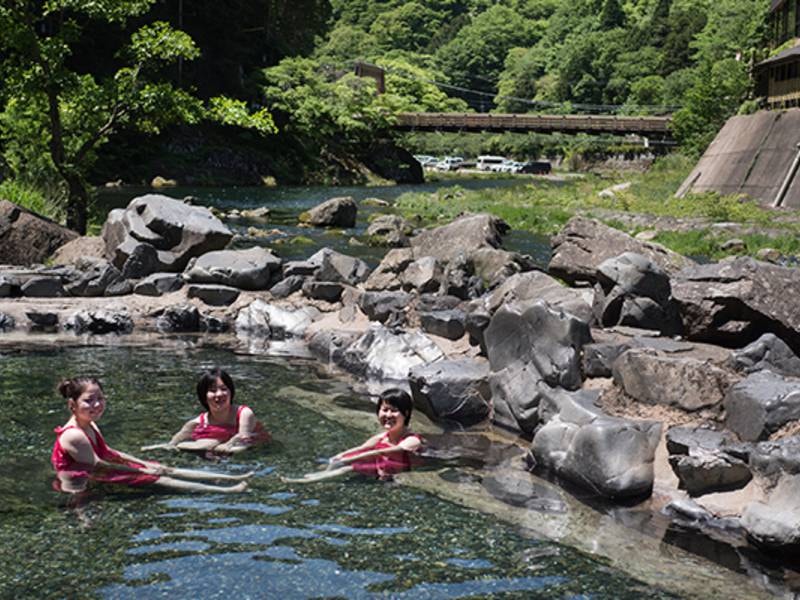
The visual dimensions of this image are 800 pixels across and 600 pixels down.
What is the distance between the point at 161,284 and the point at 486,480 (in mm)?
9690

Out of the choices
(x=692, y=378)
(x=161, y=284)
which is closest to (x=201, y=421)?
(x=692, y=378)

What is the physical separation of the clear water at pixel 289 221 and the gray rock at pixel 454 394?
37.0 feet

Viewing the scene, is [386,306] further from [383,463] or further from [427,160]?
[427,160]

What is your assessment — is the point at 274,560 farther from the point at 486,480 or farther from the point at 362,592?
the point at 486,480

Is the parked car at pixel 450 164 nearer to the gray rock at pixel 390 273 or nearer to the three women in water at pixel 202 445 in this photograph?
the gray rock at pixel 390 273

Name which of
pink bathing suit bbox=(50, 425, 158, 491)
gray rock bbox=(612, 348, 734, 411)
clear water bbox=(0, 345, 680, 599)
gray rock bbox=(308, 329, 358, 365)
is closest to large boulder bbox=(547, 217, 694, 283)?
gray rock bbox=(308, 329, 358, 365)

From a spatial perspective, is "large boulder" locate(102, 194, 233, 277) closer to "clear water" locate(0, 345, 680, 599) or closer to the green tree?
the green tree

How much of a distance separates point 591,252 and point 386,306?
376 centimetres

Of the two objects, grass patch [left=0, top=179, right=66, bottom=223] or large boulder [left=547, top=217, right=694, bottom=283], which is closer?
large boulder [left=547, top=217, right=694, bottom=283]

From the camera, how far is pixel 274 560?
6.72 m

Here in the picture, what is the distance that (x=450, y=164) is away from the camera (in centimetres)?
10644

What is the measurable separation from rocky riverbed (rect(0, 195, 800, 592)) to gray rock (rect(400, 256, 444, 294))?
0.12ft

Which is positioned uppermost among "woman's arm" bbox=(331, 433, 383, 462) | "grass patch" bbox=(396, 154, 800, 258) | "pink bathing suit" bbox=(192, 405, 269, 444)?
"pink bathing suit" bbox=(192, 405, 269, 444)

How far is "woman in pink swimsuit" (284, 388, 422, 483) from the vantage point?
8805 mm
